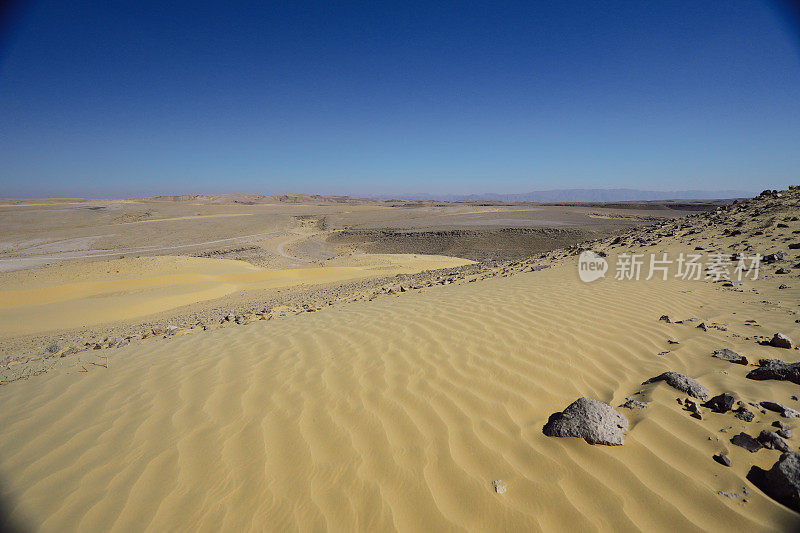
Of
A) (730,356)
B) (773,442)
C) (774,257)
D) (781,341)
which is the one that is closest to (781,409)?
(773,442)

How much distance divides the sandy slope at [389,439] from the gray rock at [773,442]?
114 millimetres

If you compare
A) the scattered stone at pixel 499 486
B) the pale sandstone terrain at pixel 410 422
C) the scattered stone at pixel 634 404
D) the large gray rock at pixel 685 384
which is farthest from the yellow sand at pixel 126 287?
the large gray rock at pixel 685 384

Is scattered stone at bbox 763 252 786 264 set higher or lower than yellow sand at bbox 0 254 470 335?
higher

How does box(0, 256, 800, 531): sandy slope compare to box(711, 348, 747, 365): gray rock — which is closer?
box(0, 256, 800, 531): sandy slope

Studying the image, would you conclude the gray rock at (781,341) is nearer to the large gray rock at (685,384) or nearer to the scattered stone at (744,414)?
the large gray rock at (685,384)

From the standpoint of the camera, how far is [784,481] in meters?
1.55

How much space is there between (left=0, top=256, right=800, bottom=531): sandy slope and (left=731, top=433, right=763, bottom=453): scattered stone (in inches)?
2.1

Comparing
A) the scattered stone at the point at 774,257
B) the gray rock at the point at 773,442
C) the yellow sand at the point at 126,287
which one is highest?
the scattered stone at the point at 774,257

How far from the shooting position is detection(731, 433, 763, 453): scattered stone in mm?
1882

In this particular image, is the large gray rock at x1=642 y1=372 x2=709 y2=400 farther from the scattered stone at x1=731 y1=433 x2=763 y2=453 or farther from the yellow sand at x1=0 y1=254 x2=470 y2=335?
the yellow sand at x1=0 y1=254 x2=470 y2=335

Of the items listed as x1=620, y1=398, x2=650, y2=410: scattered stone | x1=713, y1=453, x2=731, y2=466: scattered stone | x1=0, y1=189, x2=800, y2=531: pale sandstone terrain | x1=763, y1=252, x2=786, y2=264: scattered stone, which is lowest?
x1=0, y1=189, x2=800, y2=531: pale sandstone terrain

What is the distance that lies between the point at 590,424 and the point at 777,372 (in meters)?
1.79

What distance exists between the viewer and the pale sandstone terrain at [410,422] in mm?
1766

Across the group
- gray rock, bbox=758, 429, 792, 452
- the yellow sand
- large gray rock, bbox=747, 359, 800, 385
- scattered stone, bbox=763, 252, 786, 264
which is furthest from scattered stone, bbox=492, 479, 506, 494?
the yellow sand
